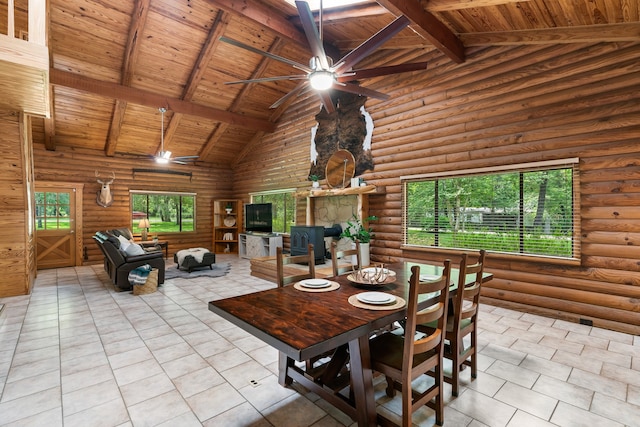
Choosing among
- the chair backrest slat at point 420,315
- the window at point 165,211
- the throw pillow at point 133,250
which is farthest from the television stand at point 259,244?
the chair backrest slat at point 420,315

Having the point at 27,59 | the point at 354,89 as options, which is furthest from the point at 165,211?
the point at 354,89

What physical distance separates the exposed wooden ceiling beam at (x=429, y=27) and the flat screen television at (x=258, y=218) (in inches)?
225

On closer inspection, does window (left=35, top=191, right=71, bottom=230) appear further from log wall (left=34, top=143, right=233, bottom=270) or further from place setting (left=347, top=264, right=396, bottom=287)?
place setting (left=347, top=264, right=396, bottom=287)

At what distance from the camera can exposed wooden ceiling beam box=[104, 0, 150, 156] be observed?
4930mm

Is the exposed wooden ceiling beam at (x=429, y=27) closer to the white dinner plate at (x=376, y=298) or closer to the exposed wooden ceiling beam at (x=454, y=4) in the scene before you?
the exposed wooden ceiling beam at (x=454, y=4)

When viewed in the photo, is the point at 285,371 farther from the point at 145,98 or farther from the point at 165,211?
the point at 165,211

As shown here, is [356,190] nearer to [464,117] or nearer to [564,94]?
[464,117]

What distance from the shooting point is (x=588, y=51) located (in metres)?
3.50

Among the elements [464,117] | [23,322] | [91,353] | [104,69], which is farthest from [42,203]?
[464,117]

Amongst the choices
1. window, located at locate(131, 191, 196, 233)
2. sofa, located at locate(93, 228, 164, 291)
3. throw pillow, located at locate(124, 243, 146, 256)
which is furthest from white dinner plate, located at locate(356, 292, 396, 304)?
window, located at locate(131, 191, 196, 233)

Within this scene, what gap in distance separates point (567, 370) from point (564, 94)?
318 cm

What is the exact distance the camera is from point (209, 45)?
5.72 metres

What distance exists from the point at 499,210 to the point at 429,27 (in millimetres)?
2700

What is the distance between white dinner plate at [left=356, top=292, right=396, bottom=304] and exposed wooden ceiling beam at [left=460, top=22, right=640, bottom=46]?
12.8 feet
